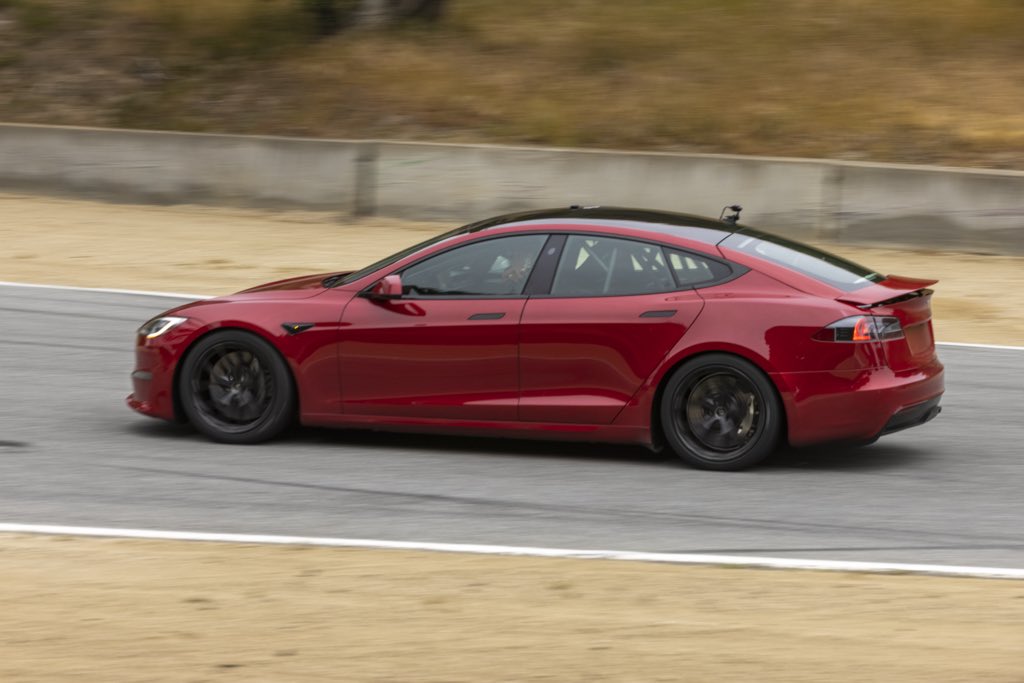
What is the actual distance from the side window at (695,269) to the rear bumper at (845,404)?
2.25 feet

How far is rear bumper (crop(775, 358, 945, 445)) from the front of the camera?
8.09m

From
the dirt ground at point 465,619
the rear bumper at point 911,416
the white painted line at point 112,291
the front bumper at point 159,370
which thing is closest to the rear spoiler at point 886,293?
the rear bumper at point 911,416

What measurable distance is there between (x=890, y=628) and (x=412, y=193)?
14.0 m

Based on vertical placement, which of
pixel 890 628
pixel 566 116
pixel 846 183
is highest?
pixel 566 116

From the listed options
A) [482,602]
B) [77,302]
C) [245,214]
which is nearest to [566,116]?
[245,214]

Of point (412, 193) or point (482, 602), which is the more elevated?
point (412, 193)

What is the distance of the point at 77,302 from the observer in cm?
1416

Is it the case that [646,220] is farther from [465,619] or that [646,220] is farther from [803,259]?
[465,619]

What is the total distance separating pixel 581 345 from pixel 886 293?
5.53 feet

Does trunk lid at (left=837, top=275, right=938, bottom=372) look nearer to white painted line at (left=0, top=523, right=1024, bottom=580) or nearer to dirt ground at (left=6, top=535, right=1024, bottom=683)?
white painted line at (left=0, top=523, right=1024, bottom=580)

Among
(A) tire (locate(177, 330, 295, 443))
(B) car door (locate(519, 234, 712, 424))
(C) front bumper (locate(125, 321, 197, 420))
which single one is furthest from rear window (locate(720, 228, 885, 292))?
(C) front bumper (locate(125, 321, 197, 420))

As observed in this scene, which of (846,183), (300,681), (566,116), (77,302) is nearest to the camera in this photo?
(300,681)

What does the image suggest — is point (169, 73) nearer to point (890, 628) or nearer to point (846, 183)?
point (846, 183)

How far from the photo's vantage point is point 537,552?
682cm
